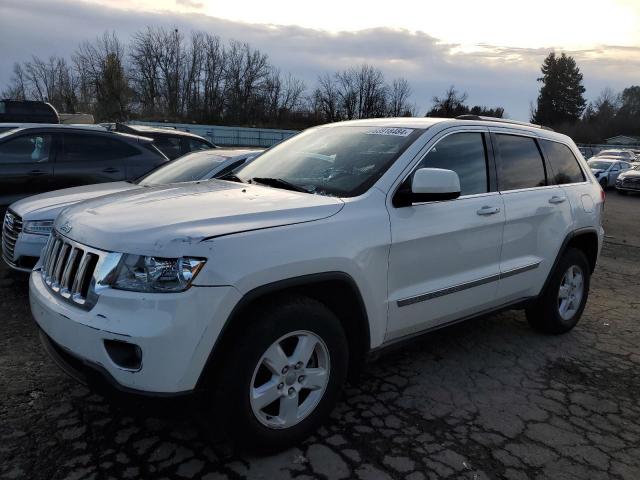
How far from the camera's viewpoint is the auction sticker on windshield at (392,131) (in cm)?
356

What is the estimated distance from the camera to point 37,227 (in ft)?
15.8

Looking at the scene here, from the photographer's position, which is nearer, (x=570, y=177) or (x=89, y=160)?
(x=570, y=177)

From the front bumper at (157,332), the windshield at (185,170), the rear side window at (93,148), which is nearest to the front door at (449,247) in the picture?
the front bumper at (157,332)

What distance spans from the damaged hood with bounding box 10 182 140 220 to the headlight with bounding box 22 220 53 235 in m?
0.04

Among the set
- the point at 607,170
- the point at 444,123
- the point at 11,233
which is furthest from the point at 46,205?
the point at 607,170

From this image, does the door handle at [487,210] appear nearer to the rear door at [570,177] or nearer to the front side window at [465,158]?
the front side window at [465,158]

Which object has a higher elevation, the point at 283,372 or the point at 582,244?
the point at 582,244

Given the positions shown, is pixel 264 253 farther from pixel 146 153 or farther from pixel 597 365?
pixel 146 153

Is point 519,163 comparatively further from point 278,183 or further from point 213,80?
point 213,80

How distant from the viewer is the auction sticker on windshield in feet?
11.7

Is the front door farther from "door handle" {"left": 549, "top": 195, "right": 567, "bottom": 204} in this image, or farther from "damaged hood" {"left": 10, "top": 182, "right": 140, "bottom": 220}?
"damaged hood" {"left": 10, "top": 182, "right": 140, "bottom": 220}

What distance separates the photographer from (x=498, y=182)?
3930 millimetres

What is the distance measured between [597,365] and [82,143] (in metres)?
6.65

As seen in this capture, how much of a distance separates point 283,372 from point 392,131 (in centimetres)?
187
